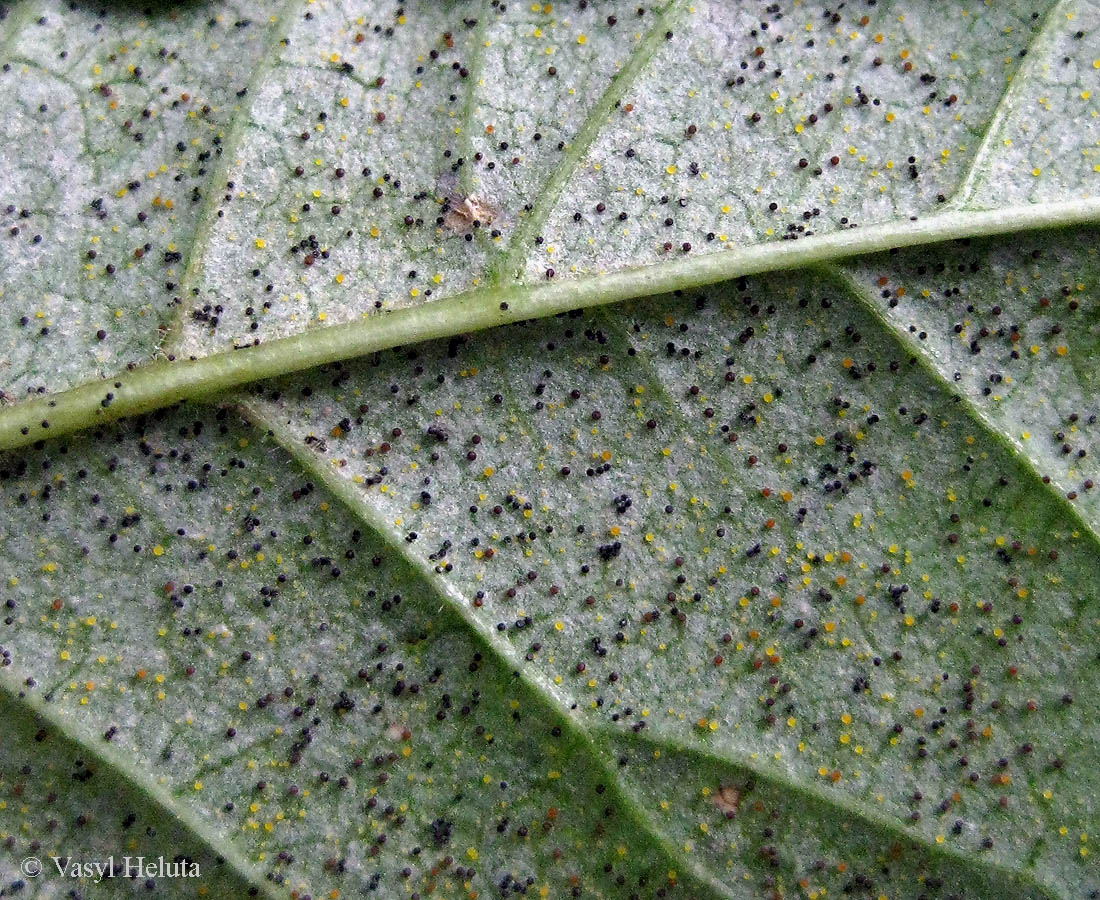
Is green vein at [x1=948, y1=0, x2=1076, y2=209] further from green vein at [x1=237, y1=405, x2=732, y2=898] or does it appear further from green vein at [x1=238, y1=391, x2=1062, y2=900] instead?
green vein at [x1=237, y1=405, x2=732, y2=898]

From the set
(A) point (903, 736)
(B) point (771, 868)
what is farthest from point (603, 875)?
(A) point (903, 736)

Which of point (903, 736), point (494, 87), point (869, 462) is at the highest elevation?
point (494, 87)

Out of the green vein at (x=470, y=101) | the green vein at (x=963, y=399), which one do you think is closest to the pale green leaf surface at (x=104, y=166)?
the green vein at (x=470, y=101)

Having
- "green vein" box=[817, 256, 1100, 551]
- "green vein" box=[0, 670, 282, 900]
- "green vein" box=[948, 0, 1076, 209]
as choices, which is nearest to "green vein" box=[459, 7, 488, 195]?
"green vein" box=[817, 256, 1100, 551]

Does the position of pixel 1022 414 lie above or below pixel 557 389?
below

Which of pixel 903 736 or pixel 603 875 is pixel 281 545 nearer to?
pixel 603 875

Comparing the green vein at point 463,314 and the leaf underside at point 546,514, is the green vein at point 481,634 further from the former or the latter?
the green vein at point 463,314
